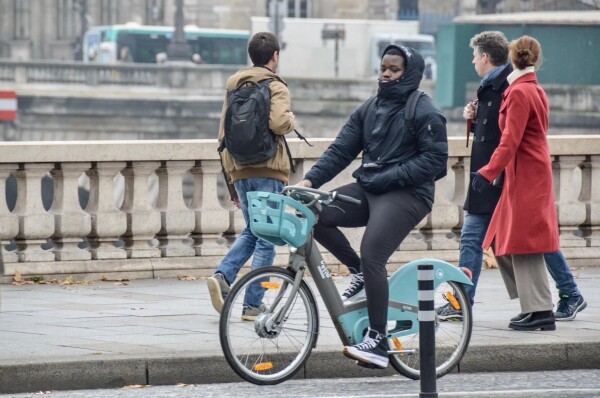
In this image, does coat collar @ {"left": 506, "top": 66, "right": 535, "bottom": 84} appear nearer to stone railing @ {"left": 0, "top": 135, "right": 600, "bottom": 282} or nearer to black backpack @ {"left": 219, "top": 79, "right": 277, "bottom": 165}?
black backpack @ {"left": 219, "top": 79, "right": 277, "bottom": 165}

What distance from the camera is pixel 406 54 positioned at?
7.90 metres

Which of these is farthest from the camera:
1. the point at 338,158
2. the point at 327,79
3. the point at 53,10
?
the point at 53,10

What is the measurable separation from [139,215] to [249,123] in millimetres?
2995

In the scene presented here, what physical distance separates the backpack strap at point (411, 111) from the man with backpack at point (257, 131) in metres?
1.25

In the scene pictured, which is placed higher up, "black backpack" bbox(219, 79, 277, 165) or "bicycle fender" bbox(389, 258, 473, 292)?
"black backpack" bbox(219, 79, 277, 165)

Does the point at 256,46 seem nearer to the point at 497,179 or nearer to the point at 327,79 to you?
the point at 497,179

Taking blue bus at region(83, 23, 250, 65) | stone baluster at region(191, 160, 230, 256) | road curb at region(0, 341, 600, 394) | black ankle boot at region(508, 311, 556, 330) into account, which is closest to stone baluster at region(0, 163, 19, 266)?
stone baluster at region(191, 160, 230, 256)

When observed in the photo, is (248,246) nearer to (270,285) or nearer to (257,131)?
(257,131)

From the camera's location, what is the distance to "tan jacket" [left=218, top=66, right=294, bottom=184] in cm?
903

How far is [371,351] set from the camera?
7684mm

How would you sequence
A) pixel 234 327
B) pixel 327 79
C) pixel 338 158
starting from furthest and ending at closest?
1. pixel 327 79
2. pixel 338 158
3. pixel 234 327

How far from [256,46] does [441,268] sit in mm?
1896

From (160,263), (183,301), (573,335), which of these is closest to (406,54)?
(573,335)

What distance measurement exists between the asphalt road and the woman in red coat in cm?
87
